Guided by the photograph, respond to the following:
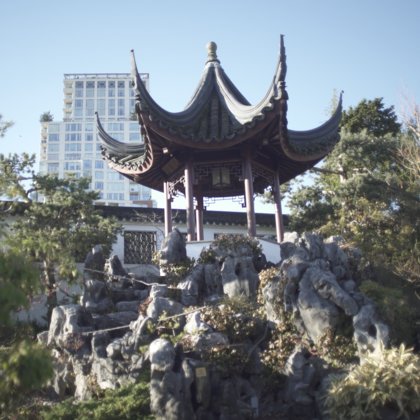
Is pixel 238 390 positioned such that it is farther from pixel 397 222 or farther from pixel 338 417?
pixel 397 222

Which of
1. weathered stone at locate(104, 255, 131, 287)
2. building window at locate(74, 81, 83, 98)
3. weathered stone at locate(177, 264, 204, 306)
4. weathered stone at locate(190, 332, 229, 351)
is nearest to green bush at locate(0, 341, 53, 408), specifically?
weathered stone at locate(190, 332, 229, 351)

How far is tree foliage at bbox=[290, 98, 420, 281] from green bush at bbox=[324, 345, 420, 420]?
513cm

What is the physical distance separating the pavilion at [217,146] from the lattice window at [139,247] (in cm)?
300

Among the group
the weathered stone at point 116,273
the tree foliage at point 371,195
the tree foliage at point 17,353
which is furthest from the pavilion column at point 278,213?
the tree foliage at point 17,353

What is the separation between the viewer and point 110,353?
10219mm

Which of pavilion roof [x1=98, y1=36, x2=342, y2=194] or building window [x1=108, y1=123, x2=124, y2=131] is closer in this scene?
pavilion roof [x1=98, y1=36, x2=342, y2=194]

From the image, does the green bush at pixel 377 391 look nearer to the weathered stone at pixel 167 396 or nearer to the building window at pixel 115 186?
the weathered stone at pixel 167 396

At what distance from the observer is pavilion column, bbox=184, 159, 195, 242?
14570 millimetres

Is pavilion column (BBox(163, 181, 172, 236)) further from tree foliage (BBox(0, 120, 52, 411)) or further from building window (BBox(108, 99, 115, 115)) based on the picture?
building window (BBox(108, 99, 115, 115))

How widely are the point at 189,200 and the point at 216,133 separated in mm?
1778

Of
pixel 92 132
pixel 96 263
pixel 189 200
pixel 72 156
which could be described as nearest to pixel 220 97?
pixel 189 200

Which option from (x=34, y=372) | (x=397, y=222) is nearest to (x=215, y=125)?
(x=397, y=222)

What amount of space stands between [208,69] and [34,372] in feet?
45.3

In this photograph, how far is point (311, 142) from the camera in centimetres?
1623
